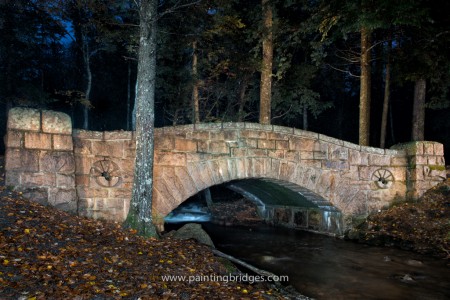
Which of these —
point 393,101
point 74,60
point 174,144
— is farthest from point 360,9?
point 74,60

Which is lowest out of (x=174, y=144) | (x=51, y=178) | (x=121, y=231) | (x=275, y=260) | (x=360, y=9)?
(x=275, y=260)

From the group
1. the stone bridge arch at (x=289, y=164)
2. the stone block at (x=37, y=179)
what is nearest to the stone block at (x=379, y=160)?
the stone bridge arch at (x=289, y=164)

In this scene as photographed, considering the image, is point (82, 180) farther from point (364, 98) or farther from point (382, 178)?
point (364, 98)

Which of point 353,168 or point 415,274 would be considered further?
point 353,168

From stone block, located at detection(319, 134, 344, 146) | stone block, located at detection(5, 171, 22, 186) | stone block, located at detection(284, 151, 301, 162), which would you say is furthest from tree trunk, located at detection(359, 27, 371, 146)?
stone block, located at detection(5, 171, 22, 186)

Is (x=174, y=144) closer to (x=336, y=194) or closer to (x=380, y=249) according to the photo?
(x=336, y=194)

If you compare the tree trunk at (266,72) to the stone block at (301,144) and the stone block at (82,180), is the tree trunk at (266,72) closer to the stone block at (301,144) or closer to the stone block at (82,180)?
the stone block at (301,144)

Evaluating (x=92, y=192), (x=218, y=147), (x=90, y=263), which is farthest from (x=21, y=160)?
(x=218, y=147)

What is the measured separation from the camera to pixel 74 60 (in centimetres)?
2331

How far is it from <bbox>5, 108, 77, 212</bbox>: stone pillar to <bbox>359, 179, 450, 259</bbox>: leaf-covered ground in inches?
296

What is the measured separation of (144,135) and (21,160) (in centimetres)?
217

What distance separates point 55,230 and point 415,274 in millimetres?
6393

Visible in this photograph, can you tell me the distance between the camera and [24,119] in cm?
616

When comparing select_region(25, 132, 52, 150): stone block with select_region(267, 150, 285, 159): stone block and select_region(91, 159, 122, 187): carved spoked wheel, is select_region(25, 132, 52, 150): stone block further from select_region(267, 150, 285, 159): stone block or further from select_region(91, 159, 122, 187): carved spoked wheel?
select_region(267, 150, 285, 159): stone block
